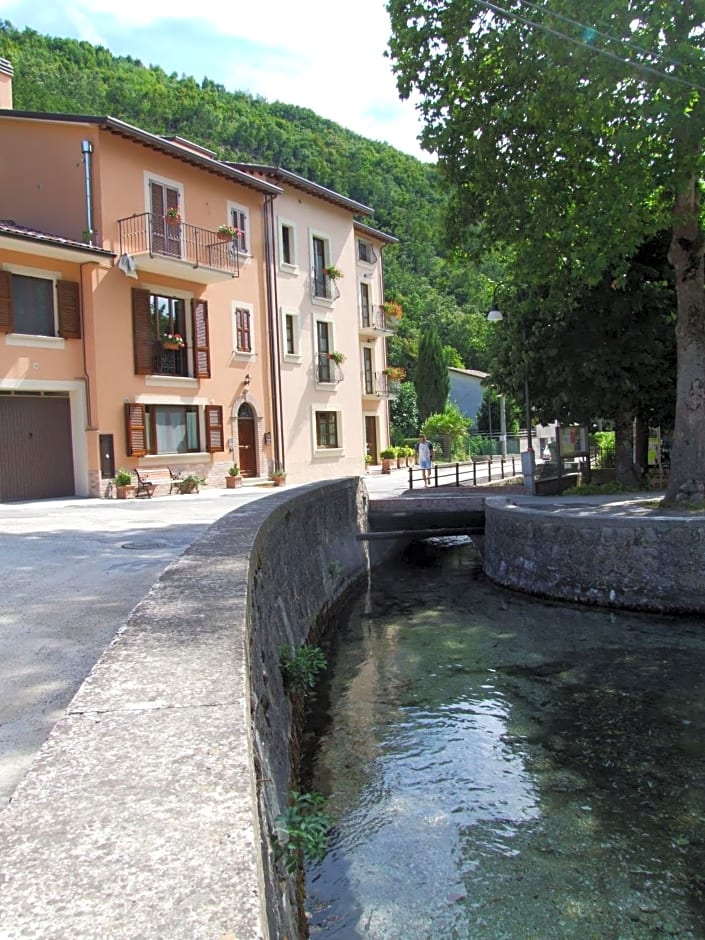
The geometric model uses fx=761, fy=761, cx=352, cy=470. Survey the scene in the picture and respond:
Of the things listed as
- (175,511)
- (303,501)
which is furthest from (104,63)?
(303,501)

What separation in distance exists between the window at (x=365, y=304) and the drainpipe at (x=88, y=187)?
16251mm

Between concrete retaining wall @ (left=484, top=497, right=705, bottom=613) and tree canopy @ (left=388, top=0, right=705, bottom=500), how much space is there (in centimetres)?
203

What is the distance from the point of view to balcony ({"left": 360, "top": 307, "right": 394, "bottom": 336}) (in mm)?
34681

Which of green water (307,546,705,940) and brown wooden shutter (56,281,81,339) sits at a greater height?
brown wooden shutter (56,281,81,339)

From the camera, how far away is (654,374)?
1631 centimetres

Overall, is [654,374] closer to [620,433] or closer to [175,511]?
[620,433]

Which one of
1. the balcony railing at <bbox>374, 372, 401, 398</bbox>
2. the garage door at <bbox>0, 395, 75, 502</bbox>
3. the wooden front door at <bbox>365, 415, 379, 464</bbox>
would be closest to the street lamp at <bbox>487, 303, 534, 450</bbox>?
the garage door at <bbox>0, 395, 75, 502</bbox>

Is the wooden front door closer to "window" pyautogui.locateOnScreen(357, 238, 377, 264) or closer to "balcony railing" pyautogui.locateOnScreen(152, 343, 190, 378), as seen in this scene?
"window" pyautogui.locateOnScreen(357, 238, 377, 264)

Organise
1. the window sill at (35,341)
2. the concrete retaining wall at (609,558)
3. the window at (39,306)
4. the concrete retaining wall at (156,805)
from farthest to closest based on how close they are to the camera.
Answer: the window sill at (35,341)
the window at (39,306)
the concrete retaining wall at (609,558)
the concrete retaining wall at (156,805)

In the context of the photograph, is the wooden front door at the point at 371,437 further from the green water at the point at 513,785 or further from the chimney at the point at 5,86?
the green water at the point at 513,785

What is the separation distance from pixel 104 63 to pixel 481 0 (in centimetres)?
5173

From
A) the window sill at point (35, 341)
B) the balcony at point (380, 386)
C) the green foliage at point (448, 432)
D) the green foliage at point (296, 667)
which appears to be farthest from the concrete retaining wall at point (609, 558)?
the green foliage at point (448, 432)

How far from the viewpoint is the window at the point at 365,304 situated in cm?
Answer: 3494

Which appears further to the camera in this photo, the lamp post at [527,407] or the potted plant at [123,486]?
the potted plant at [123,486]
